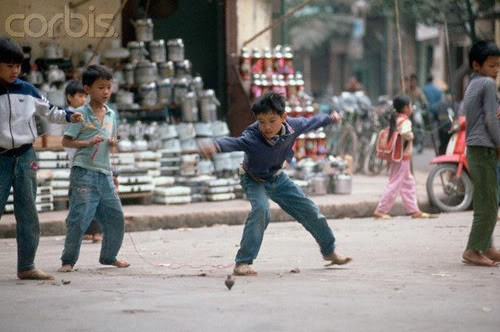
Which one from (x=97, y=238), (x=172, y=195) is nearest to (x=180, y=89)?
(x=172, y=195)

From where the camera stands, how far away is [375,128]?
22016 millimetres

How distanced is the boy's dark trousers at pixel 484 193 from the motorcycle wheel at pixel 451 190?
18.3 feet

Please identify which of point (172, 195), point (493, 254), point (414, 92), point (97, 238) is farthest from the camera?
point (414, 92)

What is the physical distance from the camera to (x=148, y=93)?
52.1ft

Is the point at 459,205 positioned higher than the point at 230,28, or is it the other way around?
the point at 230,28

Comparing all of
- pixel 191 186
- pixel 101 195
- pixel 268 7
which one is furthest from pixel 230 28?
pixel 101 195

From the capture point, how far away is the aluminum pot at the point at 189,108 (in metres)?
16.0

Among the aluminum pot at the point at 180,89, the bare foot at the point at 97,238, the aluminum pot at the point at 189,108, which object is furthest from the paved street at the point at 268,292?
the aluminum pot at the point at 180,89

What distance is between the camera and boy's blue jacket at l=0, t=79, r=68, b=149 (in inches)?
329

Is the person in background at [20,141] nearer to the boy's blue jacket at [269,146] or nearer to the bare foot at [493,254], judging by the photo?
the boy's blue jacket at [269,146]

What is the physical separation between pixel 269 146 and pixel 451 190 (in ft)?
21.5

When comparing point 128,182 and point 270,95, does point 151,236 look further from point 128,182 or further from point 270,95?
point 270,95

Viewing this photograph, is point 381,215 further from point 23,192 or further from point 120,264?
point 23,192

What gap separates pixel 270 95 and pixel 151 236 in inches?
171
